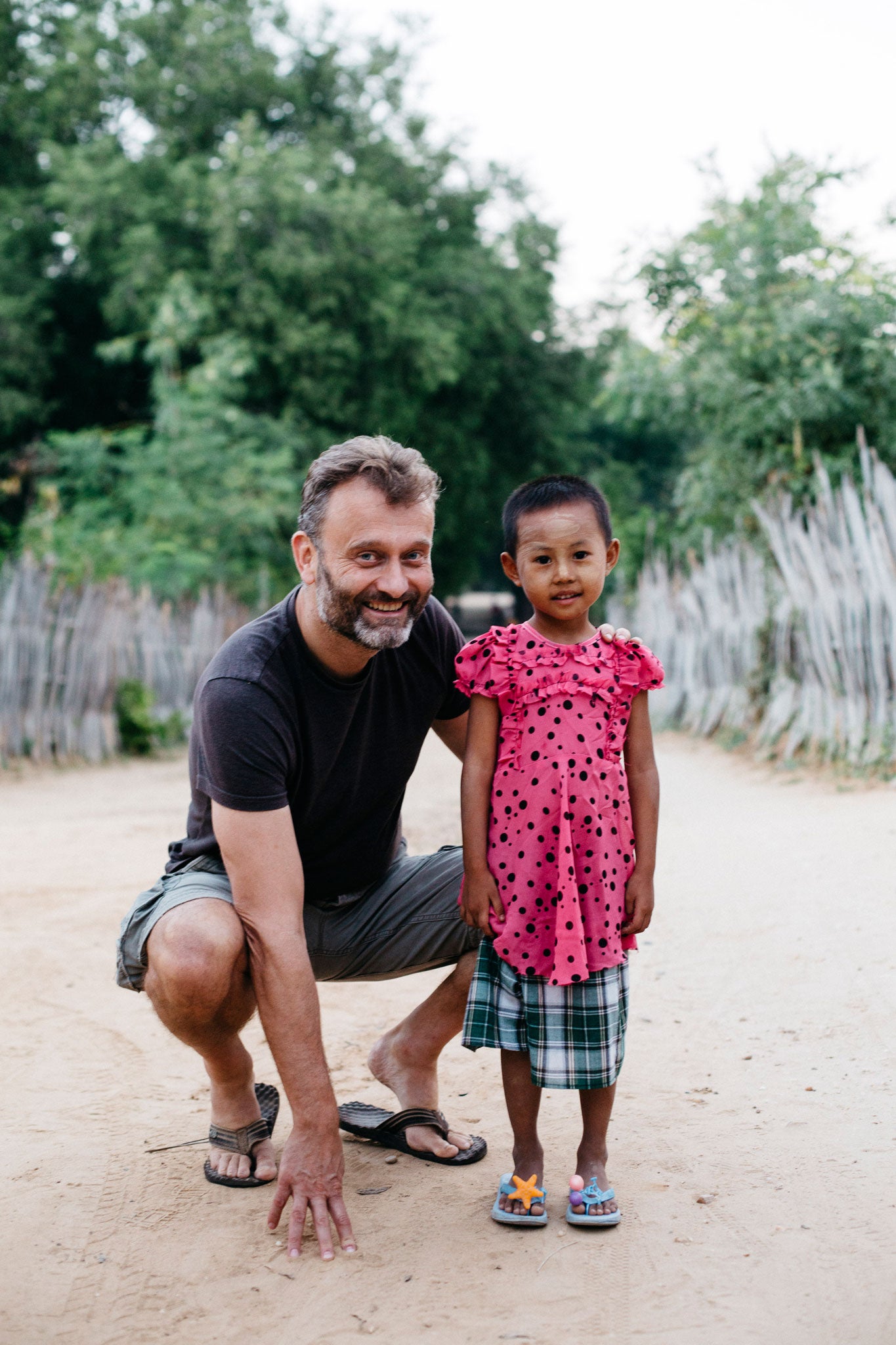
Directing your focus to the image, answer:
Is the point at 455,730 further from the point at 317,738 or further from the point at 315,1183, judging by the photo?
the point at 315,1183

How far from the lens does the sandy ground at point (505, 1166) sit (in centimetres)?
188

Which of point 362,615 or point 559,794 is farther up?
point 362,615

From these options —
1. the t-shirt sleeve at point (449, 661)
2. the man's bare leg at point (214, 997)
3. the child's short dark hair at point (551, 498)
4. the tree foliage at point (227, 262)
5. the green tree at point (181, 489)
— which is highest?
the tree foliage at point (227, 262)

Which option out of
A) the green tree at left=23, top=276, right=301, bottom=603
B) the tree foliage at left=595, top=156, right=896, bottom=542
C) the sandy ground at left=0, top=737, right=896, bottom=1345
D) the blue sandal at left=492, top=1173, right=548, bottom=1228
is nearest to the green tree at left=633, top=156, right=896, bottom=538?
the tree foliage at left=595, top=156, right=896, bottom=542

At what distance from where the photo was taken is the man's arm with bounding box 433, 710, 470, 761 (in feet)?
9.01

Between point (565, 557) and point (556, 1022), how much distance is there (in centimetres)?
91

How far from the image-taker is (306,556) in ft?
8.14

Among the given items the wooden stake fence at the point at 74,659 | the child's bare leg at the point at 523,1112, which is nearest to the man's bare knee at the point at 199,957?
the child's bare leg at the point at 523,1112

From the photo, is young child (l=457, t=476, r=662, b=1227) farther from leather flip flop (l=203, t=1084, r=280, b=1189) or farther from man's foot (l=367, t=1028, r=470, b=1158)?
leather flip flop (l=203, t=1084, r=280, b=1189)

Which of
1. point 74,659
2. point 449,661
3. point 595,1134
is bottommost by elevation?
point 595,1134

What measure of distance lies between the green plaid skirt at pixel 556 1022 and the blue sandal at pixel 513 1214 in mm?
196

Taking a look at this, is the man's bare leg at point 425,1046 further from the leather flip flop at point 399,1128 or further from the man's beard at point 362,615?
the man's beard at point 362,615

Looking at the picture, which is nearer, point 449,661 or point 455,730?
point 449,661

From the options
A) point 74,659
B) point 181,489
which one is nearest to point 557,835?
point 74,659
